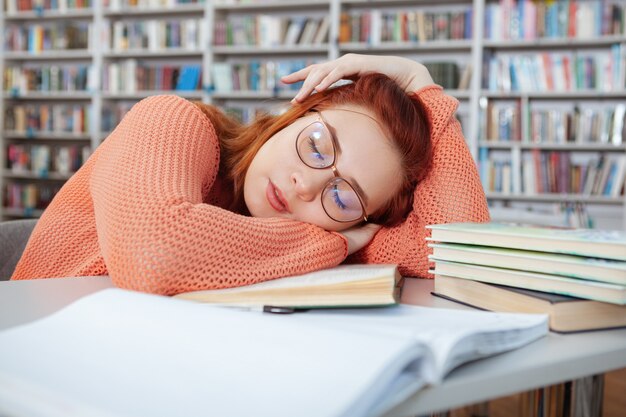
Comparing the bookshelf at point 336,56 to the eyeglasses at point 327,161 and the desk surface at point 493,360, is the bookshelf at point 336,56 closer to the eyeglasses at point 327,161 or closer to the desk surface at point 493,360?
the eyeglasses at point 327,161

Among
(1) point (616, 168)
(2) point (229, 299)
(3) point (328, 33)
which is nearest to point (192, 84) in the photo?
(3) point (328, 33)

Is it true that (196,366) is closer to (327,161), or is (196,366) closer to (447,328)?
(447,328)

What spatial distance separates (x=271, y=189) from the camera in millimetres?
947

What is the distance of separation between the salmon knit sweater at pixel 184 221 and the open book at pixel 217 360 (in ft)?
0.45

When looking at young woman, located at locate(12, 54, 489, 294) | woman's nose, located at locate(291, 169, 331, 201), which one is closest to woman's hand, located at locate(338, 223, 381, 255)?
young woman, located at locate(12, 54, 489, 294)

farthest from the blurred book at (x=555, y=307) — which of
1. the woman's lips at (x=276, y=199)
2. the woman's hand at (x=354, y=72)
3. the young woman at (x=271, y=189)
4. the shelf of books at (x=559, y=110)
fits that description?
the shelf of books at (x=559, y=110)

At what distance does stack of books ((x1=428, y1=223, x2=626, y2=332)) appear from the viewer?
60 centimetres

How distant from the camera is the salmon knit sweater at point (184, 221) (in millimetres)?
667

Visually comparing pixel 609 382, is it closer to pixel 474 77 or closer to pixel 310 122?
pixel 310 122

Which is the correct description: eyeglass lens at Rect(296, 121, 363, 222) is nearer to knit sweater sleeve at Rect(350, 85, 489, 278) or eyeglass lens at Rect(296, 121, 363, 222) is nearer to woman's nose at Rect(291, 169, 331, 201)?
woman's nose at Rect(291, 169, 331, 201)

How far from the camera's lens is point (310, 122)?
38.1 inches

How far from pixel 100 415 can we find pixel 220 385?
0.25 ft

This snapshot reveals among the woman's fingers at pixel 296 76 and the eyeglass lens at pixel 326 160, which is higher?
the woman's fingers at pixel 296 76

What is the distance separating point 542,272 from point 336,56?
13.0ft
